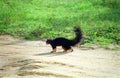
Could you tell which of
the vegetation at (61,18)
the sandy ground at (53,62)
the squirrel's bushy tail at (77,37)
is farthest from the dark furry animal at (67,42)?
the vegetation at (61,18)

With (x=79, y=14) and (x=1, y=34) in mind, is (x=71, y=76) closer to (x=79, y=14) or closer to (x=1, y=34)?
(x=1, y=34)

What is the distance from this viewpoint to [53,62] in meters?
9.84

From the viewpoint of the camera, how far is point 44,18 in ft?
56.5

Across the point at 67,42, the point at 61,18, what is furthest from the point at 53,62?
the point at 61,18

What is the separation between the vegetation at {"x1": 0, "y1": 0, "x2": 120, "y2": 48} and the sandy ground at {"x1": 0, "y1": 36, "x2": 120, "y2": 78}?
1.49m

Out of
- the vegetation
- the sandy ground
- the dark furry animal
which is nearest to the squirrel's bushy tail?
the dark furry animal

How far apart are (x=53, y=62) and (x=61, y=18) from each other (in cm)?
737

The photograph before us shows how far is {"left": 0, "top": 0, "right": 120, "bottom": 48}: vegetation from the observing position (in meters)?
14.8

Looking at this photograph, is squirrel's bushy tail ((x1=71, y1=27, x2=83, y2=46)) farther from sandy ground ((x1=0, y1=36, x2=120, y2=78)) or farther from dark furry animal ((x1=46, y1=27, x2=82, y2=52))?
sandy ground ((x1=0, y1=36, x2=120, y2=78))

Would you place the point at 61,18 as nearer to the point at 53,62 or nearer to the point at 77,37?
the point at 77,37

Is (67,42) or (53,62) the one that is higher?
(53,62)

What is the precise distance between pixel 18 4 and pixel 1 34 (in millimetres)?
4448

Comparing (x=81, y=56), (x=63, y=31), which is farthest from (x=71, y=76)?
(x=63, y=31)

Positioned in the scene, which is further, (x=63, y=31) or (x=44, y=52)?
(x=63, y=31)
